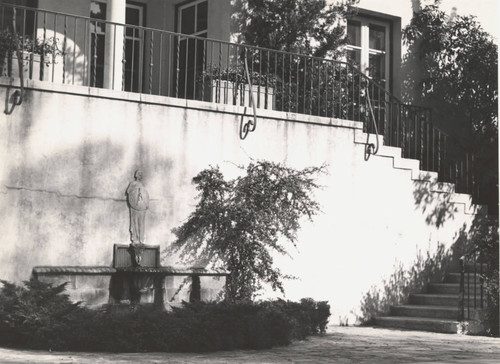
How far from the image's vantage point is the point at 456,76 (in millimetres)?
19047

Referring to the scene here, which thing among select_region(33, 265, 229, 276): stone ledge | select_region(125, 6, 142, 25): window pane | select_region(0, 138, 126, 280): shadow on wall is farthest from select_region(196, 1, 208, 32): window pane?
select_region(33, 265, 229, 276): stone ledge

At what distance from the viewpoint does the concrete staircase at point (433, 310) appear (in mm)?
14445

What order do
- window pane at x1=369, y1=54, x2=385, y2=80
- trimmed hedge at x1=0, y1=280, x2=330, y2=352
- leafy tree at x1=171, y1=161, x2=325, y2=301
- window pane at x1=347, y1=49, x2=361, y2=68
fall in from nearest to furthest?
trimmed hedge at x1=0, y1=280, x2=330, y2=352 < leafy tree at x1=171, y1=161, x2=325, y2=301 < window pane at x1=347, y1=49, x2=361, y2=68 < window pane at x1=369, y1=54, x2=385, y2=80

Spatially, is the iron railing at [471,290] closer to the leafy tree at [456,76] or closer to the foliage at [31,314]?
the leafy tree at [456,76]

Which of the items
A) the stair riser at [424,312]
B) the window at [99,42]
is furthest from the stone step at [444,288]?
the window at [99,42]

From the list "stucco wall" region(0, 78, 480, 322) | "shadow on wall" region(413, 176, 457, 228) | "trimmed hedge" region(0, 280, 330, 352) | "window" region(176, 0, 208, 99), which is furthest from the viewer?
"window" region(176, 0, 208, 99)

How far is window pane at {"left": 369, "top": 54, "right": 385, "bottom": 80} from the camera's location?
19.3 m

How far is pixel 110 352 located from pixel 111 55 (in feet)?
17.8

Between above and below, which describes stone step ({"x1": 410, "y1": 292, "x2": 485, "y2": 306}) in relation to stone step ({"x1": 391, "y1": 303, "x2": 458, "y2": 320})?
above

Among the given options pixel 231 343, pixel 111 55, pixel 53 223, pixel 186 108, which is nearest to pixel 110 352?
pixel 231 343

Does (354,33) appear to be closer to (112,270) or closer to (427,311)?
(427,311)

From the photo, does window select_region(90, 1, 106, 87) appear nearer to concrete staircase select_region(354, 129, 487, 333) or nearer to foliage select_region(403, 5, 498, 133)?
concrete staircase select_region(354, 129, 487, 333)

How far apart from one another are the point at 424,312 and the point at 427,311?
7 centimetres

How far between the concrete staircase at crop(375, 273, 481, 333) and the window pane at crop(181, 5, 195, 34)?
6.37 metres
